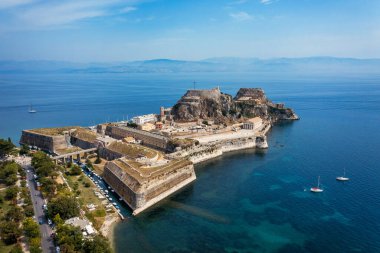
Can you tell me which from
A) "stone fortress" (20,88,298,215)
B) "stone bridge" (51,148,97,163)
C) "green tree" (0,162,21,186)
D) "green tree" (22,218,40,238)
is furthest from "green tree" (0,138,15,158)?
"green tree" (22,218,40,238)

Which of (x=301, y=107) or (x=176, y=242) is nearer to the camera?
(x=176, y=242)

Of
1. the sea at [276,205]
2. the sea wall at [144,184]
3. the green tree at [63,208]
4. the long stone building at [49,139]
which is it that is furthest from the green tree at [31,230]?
the long stone building at [49,139]

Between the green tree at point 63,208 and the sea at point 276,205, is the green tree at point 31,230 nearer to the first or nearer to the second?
the green tree at point 63,208

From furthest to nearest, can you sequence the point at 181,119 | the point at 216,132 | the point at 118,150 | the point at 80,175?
the point at 181,119, the point at 216,132, the point at 118,150, the point at 80,175

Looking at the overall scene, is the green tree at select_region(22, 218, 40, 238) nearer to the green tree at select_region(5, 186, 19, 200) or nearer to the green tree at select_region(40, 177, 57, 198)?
the green tree at select_region(40, 177, 57, 198)

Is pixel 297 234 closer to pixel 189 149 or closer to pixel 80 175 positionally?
pixel 189 149

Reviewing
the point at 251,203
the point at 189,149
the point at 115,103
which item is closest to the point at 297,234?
the point at 251,203
